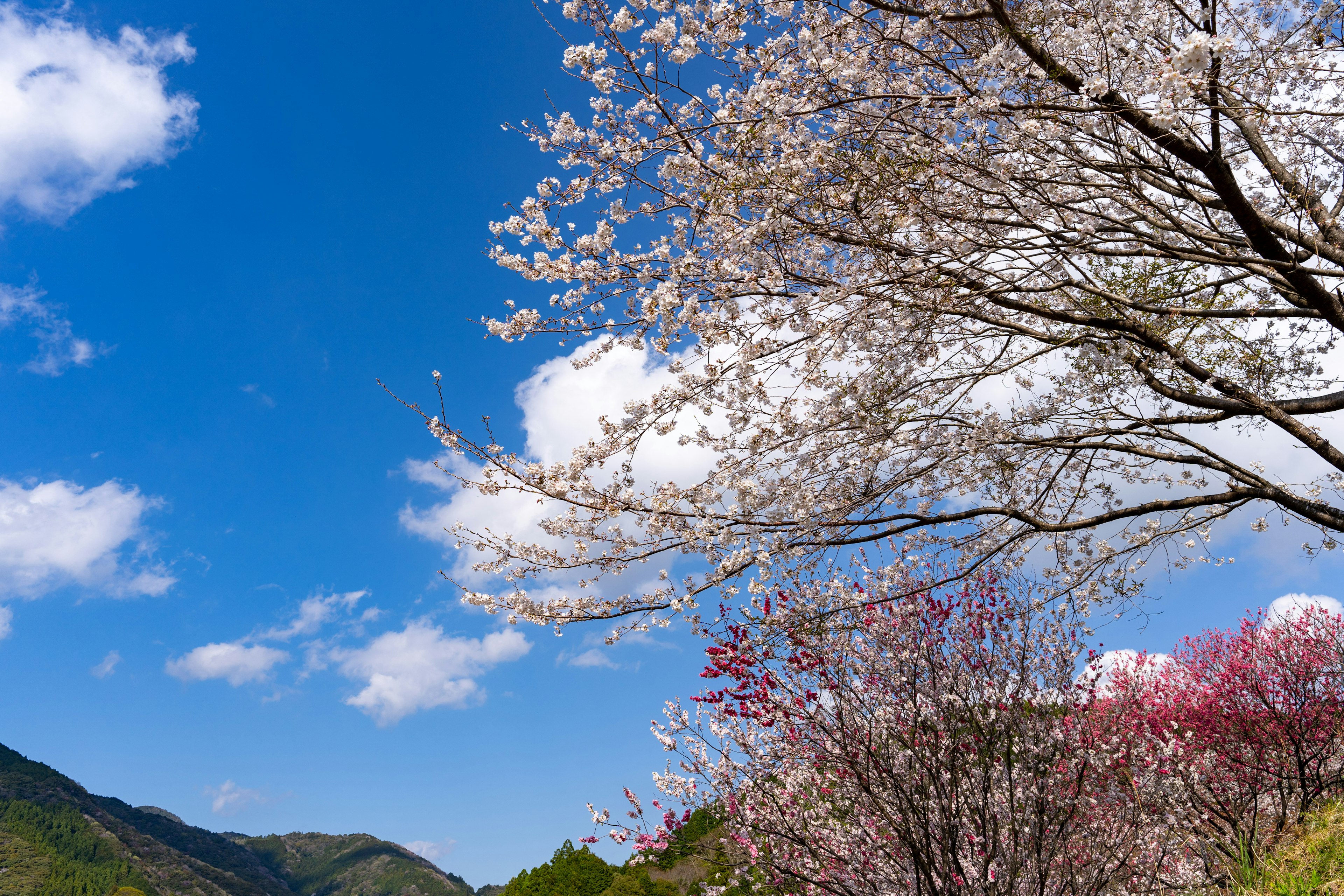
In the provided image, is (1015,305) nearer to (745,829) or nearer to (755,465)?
(755,465)

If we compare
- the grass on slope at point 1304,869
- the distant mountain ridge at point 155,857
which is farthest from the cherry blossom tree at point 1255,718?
the distant mountain ridge at point 155,857

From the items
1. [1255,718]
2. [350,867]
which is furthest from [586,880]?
[350,867]

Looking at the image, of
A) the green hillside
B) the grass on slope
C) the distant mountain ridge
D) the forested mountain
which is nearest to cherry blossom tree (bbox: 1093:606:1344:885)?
the grass on slope

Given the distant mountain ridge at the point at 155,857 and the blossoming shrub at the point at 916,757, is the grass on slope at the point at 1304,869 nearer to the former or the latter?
the blossoming shrub at the point at 916,757

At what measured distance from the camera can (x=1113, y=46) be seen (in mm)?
4406

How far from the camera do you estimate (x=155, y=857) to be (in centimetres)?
11450

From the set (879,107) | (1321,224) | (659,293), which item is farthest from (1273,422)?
(659,293)

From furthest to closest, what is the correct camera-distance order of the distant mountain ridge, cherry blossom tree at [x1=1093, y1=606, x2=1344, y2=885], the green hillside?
the green hillside
the distant mountain ridge
cherry blossom tree at [x1=1093, y1=606, x2=1344, y2=885]

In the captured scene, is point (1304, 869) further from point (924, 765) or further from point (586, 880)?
point (586, 880)

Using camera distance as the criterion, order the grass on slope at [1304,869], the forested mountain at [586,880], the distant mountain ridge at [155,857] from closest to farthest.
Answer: the grass on slope at [1304,869] < the forested mountain at [586,880] < the distant mountain ridge at [155,857]

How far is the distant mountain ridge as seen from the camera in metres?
98.1

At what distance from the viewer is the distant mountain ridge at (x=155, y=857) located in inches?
3863

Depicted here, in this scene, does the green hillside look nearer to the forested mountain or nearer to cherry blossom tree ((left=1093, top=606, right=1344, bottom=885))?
the forested mountain

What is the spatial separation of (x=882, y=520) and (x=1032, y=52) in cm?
306
